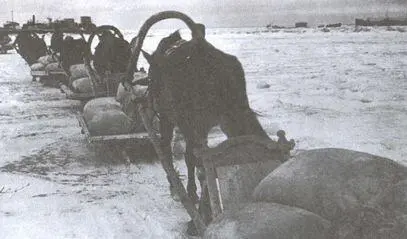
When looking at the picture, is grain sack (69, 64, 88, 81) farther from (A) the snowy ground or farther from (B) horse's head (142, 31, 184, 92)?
(B) horse's head (142, 31, 184, 92)

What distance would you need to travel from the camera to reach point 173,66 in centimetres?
485

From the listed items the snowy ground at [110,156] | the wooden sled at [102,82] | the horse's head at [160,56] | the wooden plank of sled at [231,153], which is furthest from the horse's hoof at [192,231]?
the wooden sled at [102,82]

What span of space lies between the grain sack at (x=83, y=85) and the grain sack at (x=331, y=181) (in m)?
9.16

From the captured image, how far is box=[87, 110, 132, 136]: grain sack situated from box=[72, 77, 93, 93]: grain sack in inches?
153

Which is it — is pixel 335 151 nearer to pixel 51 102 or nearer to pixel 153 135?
pixel 153 135

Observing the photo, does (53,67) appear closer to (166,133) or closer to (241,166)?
(166,133)

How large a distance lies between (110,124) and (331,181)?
5.46 metres

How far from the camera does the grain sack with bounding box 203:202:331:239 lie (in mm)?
2965

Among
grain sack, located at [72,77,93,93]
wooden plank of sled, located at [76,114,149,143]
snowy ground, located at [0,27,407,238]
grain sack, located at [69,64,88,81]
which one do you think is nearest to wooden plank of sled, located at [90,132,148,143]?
wooden plank of sled, located at [76,114,149,143]

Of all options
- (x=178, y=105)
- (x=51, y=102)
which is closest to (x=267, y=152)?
(x=178, y=105)

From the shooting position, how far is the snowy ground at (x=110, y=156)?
541cm

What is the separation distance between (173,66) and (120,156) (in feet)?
12.2

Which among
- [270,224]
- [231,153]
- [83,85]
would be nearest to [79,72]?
[83,85]

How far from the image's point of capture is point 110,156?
27.3 ft
